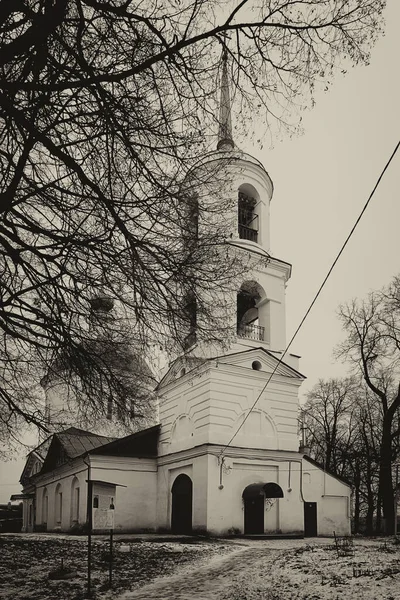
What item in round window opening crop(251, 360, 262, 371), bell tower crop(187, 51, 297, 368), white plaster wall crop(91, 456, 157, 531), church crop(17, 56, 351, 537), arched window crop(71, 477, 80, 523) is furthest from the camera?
arched window crop(71, 477, 80, 523)

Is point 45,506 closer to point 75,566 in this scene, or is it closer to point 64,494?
point 64,494

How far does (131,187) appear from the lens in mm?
7160

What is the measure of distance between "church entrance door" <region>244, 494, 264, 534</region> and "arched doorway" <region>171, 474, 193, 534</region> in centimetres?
248

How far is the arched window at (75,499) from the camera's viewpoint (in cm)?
2938

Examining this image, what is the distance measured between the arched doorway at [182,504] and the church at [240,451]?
1.7 inches

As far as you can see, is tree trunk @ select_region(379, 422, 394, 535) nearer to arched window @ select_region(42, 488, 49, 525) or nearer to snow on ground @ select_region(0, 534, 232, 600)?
snow on ground @ select_region(0, 534, 232, 600)

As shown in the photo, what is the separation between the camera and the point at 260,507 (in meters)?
24.6

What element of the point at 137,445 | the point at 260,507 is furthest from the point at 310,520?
the point at 137,445

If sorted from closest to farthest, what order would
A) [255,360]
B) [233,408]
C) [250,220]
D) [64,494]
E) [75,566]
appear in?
[75,566]
[233,408]
[255,360]
[250,220]
[64,494]

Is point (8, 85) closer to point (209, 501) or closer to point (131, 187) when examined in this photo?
point (131, 187)

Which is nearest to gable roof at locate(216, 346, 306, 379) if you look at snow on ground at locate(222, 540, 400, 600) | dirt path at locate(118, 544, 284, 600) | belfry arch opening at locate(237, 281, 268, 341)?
belfry arch opening at locate(237, 281, 268, 341)

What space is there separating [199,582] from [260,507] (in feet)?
51.5

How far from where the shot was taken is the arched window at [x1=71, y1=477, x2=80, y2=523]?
29.4m

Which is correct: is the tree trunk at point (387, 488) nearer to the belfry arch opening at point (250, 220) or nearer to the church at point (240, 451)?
the church at point (240, 451)
